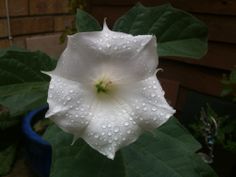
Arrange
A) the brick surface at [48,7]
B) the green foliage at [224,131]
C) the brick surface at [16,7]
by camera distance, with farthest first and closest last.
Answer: the brick surface at [48,7] < the brick surface at [16,7] < the green foliage at [224,131]

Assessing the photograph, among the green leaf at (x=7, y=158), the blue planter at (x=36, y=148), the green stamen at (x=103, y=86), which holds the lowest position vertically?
the blue planter at (x=36, y=148)

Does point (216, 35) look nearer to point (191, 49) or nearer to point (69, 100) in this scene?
point (191, 49)

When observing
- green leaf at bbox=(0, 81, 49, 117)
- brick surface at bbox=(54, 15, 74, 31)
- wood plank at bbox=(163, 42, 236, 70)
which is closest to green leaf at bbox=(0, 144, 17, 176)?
green leaf at bbox=(0, 81, 49, 117)

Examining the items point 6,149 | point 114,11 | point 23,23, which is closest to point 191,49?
point 6,149

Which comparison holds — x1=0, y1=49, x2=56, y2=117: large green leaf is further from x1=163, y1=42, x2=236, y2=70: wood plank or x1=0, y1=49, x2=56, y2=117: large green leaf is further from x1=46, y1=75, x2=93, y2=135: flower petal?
x1=163, y1=42, x2=236, y2=70: wood plank

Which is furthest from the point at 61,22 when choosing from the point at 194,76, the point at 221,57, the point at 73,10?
the point at 221,57

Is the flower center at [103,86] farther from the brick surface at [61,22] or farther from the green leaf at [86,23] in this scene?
the brick surface at [61,22]

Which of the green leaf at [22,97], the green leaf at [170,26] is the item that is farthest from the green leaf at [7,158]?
the green leaf at [170,26]
